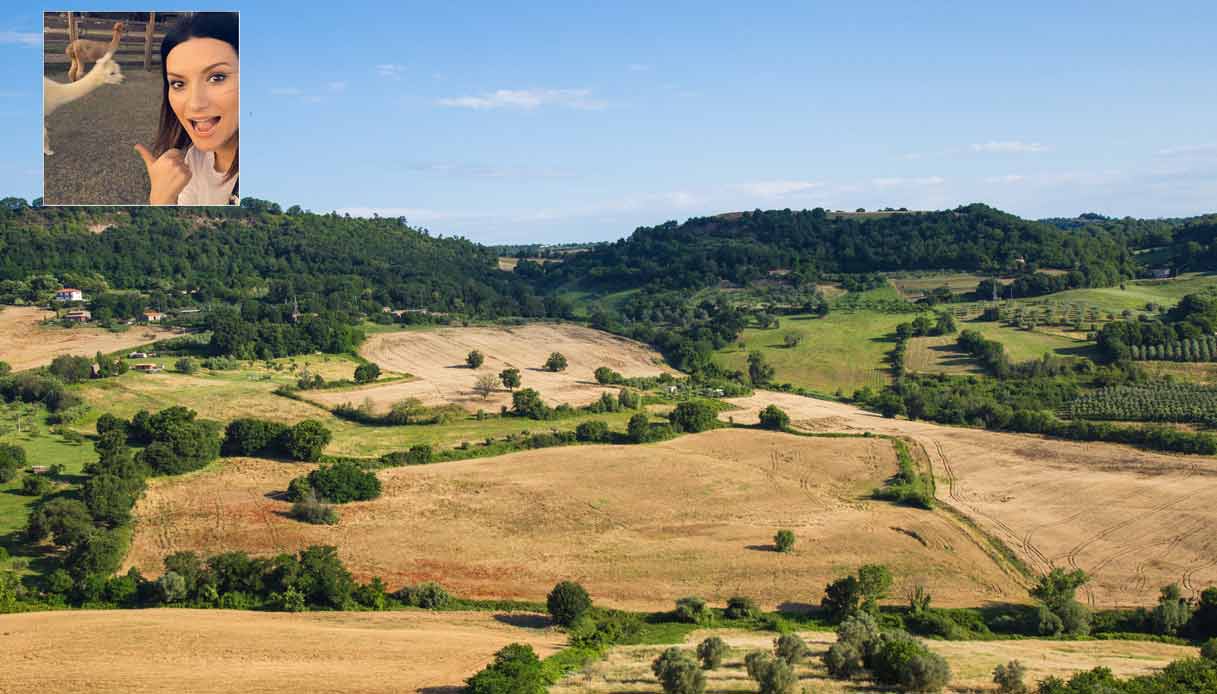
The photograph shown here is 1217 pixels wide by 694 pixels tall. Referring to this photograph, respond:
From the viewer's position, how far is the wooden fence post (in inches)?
993

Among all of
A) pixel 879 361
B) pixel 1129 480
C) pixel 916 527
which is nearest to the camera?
pixel 916 527

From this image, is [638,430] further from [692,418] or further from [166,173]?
[166,173]

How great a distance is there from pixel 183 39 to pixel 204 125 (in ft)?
7.55

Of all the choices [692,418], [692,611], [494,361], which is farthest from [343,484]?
[494,361]

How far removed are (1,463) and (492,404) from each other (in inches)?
1515

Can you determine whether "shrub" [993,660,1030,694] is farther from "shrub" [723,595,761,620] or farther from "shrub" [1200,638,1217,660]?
"shrub" [723,595,761,620]

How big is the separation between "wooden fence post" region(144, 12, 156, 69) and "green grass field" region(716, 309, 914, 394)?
281ft

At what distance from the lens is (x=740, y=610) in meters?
44.1

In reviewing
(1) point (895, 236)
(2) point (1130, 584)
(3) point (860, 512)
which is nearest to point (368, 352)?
(3) point (860, 512)

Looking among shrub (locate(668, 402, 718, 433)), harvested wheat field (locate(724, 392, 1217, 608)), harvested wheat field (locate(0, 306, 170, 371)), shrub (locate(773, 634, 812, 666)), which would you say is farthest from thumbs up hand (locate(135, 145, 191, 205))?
harvested wheat field (locate(0, 306, 170, 371))

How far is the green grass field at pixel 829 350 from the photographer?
105625mm

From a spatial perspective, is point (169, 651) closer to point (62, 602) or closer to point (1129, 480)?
point (62, 602)

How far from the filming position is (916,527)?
182ft

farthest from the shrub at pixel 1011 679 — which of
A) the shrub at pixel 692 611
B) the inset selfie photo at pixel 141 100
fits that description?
the inset selfie photo at pixel 141 100
